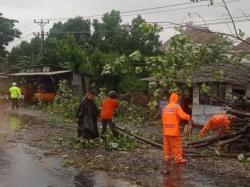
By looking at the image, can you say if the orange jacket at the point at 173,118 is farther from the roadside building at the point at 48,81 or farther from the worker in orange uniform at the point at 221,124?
the roadside building at the point at 48,81

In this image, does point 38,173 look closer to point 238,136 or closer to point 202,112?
point 238,136

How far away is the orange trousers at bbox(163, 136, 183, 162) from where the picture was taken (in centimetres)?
1198

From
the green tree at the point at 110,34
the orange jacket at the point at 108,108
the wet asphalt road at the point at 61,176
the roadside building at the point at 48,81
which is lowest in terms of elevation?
the wet asphalt road at the point at 61,176

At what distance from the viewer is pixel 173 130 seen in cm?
1198

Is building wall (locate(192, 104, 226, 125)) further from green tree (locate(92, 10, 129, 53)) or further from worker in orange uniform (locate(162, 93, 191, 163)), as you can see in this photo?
green tree (locate(92, 10, 129, 53))

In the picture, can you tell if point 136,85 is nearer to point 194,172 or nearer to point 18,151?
point 18,151

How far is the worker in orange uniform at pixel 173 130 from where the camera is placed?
39.3 feet

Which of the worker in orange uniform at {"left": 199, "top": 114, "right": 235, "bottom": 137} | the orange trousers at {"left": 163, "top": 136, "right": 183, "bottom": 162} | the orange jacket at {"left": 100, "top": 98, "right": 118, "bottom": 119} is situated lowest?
the orange trousers at {"left": 163, "top": 136, "right": 183, "bottom": 162}

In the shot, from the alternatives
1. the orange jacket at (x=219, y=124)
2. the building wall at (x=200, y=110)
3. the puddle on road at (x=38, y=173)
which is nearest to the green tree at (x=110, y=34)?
the building wall at (x=200, y=110)

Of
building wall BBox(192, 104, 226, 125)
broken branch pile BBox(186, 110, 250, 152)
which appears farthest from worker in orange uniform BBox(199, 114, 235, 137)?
building wall BBox(192, 104, 226, 125)

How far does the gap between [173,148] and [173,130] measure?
425 millimetres

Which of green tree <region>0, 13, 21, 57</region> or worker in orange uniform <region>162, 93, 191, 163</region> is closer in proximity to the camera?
worker in orange uniform <region>162, 93, 191, 163</region>

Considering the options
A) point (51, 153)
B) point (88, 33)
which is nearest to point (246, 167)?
point (51, 153)

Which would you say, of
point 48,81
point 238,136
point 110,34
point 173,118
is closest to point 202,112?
point 238,136
